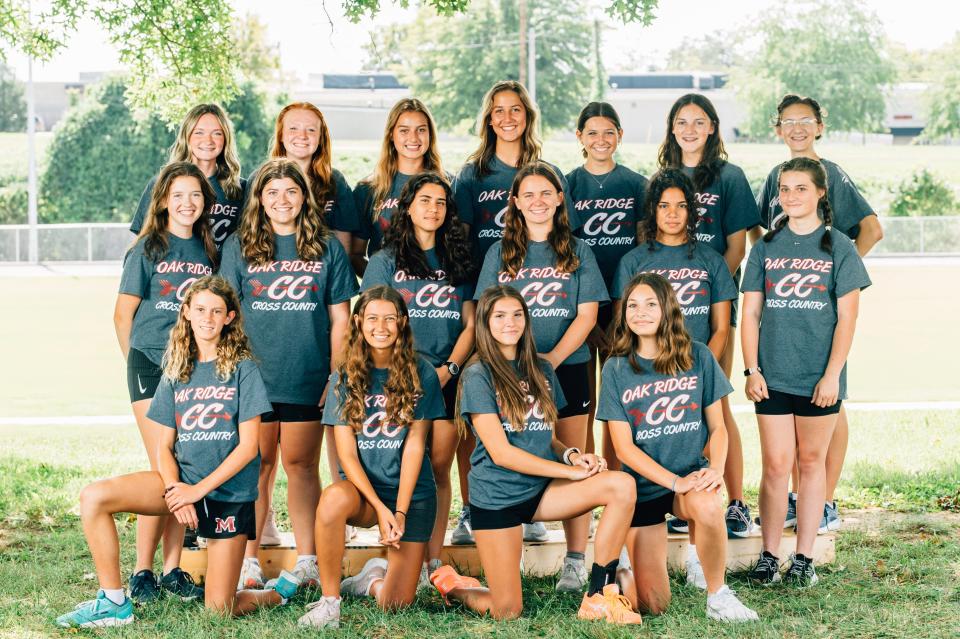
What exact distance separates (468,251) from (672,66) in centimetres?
7818

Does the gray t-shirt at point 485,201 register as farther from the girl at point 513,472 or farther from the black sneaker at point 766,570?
the black sneaker at point 766,570

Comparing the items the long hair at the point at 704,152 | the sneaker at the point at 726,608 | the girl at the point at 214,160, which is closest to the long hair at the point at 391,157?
the girl at the point at 214,160

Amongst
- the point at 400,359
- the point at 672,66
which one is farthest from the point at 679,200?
the point at 672,66

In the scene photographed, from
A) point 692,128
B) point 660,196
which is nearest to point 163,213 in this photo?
point 660,196

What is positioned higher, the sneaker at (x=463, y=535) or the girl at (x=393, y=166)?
the girl at (x=393, y=166)

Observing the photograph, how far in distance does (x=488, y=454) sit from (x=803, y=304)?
5.09ft

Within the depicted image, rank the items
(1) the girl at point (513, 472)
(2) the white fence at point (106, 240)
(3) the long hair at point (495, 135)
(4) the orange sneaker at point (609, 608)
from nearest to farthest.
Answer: (4) the orange sneaker at point (609, 608) < (1) the girl at point (513, 472) < (3) the long hair at point (495, 135) < (2) the white fence at point (106, 240)

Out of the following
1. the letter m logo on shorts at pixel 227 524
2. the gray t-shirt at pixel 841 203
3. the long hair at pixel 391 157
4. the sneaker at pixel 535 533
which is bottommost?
the sneaker at pixel 535 533

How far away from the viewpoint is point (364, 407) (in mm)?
4336

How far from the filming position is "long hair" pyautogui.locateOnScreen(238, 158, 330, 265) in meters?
4.66

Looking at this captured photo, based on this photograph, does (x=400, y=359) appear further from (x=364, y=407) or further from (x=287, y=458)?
(x=287, y=458)

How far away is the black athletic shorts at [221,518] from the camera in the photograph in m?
4.28

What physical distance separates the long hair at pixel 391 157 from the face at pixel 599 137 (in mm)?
711

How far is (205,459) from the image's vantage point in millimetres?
4316
